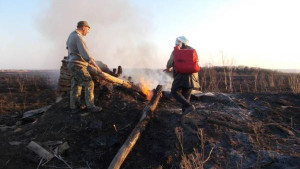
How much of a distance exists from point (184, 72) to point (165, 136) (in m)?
1.65

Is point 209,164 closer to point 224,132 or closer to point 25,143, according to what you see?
point 224,132

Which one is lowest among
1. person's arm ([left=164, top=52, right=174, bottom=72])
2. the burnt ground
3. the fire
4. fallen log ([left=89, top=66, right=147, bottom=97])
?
the burnt ground

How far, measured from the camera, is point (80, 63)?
6250 millimetres

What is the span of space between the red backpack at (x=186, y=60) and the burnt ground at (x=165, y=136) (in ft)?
3.86

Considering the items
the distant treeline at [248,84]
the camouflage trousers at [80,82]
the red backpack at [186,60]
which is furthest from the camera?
the distant treeline at [248,84]

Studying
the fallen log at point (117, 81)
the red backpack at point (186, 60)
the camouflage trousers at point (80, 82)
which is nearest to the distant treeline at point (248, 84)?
the fallen log at point (117, 81)

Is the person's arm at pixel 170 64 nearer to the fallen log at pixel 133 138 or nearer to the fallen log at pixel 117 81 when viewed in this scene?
the fallen log at pixel 133 138

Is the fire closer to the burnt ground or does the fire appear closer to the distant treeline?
the burnt ground

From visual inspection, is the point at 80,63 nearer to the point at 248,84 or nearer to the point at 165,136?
the point at 165,136

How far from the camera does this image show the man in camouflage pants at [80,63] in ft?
19.8

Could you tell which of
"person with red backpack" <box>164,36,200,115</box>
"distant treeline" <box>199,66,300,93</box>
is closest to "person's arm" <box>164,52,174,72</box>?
"person with red backpack" <box>164,36,200,115</box>

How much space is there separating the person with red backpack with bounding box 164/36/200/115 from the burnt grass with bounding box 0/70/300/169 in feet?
1.44

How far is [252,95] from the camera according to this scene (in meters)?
8.66

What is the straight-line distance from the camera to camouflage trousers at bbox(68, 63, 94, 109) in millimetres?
6242
